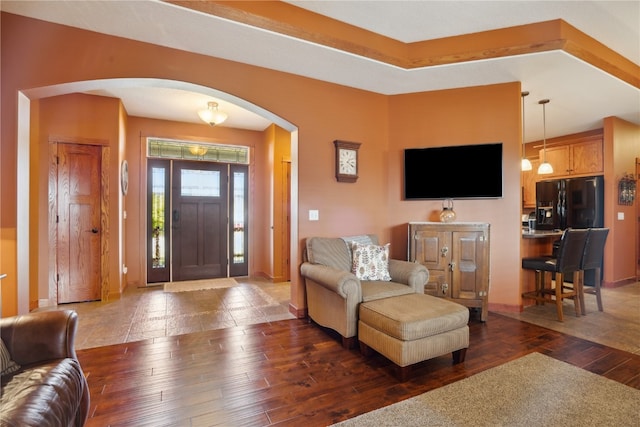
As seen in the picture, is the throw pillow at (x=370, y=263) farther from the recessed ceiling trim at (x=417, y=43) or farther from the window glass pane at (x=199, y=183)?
the window glass pane at (x=199, y=183)

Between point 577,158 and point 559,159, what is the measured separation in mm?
311

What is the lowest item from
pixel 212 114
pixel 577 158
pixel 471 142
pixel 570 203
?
pixel 570 203

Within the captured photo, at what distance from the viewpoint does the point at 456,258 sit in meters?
3.33

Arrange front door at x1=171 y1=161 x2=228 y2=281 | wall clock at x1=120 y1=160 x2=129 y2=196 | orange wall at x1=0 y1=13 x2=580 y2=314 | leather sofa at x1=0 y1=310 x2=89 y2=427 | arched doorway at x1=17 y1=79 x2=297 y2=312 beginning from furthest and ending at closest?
front door at x1=171 y1=161 x2=228 y2=281, wall clock at x1=120 y1=160 x2=129 y2=196, orange wall at x1=0 y1=13 x2=580 y2=314, arched doorway at x1=17 y1=79 x2=297 y2=312, leather sofa at x1=0 y1=310 x2=89 y2=427

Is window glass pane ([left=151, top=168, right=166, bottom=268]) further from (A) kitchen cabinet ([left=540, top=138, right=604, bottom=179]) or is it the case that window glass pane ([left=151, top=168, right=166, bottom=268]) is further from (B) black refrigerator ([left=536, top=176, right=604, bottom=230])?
(A) kitchen cabinet ([left=540, top=138, right=604, bottom=179])

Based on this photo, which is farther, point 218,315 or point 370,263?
point 218,315

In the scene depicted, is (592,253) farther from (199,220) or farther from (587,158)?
(199,220)

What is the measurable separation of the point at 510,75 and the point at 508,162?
0.95 metres

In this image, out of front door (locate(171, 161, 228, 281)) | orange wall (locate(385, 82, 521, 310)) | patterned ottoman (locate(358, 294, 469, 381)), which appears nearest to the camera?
patterned ottoman (locate(358, 294, 469, 381))

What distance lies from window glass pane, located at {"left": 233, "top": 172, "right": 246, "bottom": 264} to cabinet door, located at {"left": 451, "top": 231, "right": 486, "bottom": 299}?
3675mm

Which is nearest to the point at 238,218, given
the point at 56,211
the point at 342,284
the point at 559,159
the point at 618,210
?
→ the point at 56,211

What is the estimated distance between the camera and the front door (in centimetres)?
515

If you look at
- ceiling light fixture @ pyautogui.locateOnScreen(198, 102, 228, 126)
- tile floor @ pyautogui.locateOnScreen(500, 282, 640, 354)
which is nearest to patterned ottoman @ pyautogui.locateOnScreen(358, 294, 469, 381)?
tile floor @ pyautogui.locateOnScreen(500, 282, 640, 354)

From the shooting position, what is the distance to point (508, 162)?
352 cm
